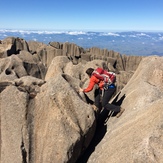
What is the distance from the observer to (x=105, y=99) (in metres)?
16.0

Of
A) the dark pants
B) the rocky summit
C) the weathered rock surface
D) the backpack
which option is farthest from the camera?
the dark pants

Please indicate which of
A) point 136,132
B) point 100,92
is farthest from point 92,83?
point 136,132

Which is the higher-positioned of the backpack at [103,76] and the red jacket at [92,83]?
the backpack at [103,76]

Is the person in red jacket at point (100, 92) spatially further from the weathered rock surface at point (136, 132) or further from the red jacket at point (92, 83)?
the weathered rock surface at point (136, 132)

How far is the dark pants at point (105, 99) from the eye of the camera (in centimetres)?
1577

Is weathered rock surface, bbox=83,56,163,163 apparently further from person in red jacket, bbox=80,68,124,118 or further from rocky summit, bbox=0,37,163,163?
person in red jacket, bbox=80,68,124,118

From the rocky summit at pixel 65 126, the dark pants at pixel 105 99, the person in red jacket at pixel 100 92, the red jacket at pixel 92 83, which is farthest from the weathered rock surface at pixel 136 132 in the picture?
the red jacket at pixel 92 83

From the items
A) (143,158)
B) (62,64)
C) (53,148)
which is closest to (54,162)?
(53,148)

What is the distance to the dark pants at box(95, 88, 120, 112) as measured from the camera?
15773mm

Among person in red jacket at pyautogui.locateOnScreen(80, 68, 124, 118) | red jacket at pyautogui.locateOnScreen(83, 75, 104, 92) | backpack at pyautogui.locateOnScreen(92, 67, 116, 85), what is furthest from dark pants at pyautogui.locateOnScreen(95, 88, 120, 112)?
red jacket at pyautogui.locateOnScreen(83, 75, 104, 92)

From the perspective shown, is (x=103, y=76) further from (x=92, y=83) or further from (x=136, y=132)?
(x=136, y=132)

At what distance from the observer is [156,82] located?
2033 centimetres

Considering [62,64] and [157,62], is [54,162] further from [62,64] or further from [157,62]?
[62,64]

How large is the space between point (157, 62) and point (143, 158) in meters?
12.0
